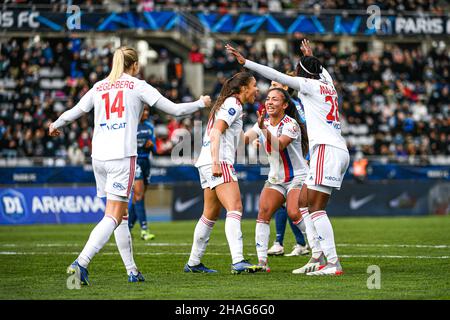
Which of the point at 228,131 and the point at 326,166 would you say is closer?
the point at 326,166

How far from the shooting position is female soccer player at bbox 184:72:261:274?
10570 mm

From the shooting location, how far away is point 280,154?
1258 cm

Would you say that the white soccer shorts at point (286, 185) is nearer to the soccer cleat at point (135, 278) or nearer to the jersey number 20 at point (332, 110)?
the jersey number 20 at point (332, 110)

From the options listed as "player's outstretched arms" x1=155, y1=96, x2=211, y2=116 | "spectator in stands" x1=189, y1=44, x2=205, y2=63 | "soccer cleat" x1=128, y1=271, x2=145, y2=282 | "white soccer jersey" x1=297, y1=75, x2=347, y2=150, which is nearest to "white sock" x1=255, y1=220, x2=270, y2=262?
"white soccer jersey" x1=297, y1=75, x2=347, y2=150

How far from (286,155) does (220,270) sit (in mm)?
2053

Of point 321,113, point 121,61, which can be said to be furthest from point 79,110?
point 321,113

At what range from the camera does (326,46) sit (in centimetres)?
4472

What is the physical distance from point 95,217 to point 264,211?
14.0 m

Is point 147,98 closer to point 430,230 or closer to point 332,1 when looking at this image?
point 430,230

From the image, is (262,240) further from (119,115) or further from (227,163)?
(119,115)

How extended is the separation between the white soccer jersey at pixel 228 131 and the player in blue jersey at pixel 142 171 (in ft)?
24.6

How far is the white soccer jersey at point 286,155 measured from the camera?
1226cm

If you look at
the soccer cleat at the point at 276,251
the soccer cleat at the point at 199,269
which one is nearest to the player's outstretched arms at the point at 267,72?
the soccer cleat at the point at 199,269
